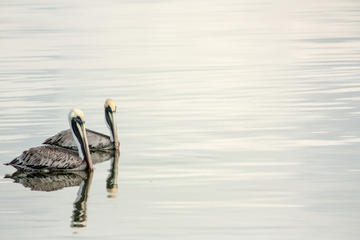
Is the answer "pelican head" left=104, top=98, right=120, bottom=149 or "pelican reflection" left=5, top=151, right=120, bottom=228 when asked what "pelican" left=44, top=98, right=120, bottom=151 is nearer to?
"pelican head" left=104, top=98, right=120, bottom=149

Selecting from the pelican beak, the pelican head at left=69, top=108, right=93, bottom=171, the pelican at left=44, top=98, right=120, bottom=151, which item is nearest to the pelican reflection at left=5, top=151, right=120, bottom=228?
the pelican head at left=69, top=108, right=93, bottom=171

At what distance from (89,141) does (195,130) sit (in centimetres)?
186

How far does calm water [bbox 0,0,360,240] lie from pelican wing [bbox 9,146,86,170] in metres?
0.30

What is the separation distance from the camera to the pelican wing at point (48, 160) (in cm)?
1553

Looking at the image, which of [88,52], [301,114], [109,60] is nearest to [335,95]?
[301,114]

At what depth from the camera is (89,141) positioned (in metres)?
17.4

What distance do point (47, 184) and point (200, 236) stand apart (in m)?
3.88

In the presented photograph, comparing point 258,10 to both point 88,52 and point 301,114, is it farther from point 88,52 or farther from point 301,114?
point 301,114

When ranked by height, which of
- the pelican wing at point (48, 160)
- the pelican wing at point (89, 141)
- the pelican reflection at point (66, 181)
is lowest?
the pelican reflection at point (66, 181)

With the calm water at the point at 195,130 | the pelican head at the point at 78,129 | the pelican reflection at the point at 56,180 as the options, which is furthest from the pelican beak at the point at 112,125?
the pelican reflection at the point at 56,180

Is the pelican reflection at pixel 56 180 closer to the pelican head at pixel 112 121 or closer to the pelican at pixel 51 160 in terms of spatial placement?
the pelican at pixel 51 160

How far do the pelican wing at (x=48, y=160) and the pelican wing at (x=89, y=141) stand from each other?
167cm

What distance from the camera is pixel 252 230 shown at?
11.6 m

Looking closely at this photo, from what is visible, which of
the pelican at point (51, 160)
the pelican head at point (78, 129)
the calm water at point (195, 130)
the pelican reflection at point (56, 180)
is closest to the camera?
the calm water at point (195, 130)
